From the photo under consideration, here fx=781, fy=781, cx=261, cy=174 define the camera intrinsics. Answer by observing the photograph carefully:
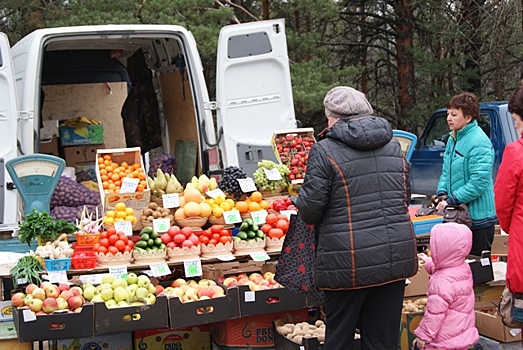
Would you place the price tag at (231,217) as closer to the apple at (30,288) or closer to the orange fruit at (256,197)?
the orange fruit at (256,197)

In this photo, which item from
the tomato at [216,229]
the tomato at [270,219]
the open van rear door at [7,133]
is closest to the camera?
the tomato at [216,229]

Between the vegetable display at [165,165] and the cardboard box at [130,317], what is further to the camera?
the vegetable display at [165,165]

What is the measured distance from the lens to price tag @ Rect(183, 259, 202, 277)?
17.6 ft

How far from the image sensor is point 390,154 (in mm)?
4008

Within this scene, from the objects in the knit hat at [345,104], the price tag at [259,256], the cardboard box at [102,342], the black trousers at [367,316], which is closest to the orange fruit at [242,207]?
the price tag at [259,256]

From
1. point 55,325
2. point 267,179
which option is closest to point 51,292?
point 55,325

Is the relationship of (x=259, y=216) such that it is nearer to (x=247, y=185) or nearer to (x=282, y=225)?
(x=282, y=225)

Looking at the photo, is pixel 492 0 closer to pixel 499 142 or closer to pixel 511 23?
pixel 511 23

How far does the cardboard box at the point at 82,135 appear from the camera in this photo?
9414 millimetres

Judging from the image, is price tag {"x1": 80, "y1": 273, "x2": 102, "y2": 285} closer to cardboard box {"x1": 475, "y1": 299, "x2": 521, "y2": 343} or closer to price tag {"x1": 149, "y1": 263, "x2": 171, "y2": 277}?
price tag {"x1": 149, "y1": 263, "x2": 171, "y2": 277}

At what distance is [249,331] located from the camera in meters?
5.18

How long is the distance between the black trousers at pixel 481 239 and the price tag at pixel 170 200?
7.20ft

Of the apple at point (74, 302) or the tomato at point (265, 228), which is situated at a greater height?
the tomato at point (265, 228)

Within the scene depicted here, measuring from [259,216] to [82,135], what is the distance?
430 centimetres
